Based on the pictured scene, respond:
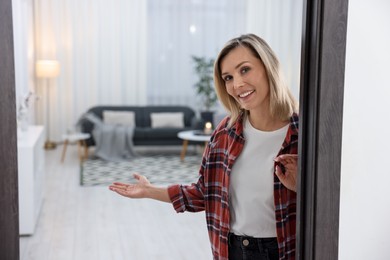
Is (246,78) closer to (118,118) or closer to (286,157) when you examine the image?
(286,157)

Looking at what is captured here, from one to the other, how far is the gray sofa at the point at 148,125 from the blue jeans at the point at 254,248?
4.73 m

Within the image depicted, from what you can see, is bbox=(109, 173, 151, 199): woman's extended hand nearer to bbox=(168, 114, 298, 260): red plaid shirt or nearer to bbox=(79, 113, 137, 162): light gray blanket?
bbox=(168, 114, 298, 260): red plaid shirt

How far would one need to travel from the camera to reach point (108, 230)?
3346mm

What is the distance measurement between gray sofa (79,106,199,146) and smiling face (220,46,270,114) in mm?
4759

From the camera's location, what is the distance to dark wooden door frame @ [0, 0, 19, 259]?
1.02m

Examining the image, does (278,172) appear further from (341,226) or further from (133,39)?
(133,39)

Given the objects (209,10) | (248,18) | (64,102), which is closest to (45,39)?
(64,102)

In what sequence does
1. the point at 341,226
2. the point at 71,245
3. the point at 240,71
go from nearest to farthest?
the point at 341,226, the point at 240,71, the point at 71,245

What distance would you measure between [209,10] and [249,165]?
5.79 m

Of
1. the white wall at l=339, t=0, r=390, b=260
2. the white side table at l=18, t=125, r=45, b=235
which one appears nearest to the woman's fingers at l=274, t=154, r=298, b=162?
the white wall at l=339, t=0, r=390, b=260

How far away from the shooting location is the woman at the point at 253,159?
125cm

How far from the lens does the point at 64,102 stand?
677 centimetres

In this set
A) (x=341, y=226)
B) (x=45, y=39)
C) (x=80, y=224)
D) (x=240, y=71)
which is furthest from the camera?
(x=45, y=39)

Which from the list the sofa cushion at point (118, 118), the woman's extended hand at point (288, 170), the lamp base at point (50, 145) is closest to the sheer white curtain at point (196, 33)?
the sofa cushion at point (118, 118)
